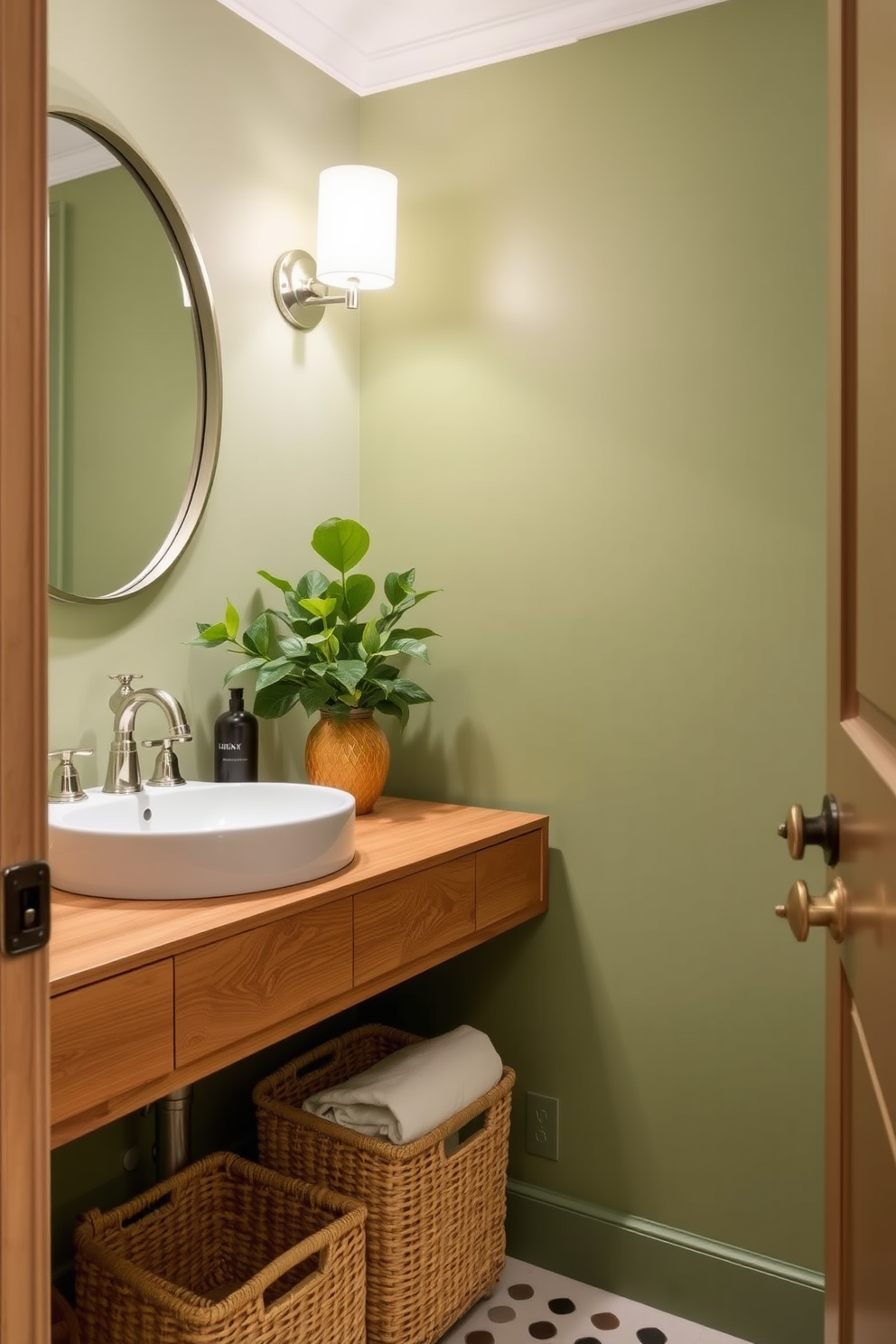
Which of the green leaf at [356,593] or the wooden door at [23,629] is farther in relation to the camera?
the green leaf at [356,593]

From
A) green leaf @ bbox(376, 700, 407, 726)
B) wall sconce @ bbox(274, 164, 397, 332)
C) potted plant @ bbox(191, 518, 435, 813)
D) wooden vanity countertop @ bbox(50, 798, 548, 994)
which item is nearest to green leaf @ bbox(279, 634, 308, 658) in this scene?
potted plant @ bbox(191, 518, 435, 813)

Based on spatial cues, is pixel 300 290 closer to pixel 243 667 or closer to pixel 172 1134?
pixel 243 667

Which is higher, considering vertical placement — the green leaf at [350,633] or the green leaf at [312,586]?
the green leaf at [312,586]

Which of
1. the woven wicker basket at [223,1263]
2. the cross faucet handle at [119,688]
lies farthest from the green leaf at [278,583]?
the woven wicker basket at [223,1263]

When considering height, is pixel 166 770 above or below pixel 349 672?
below

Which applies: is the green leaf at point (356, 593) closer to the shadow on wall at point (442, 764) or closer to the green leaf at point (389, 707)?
the green leaf at point (389, 707)

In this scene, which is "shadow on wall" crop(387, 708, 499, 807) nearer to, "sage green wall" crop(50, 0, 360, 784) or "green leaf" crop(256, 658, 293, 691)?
"sage green wall" crop(50, 0, 360, 784)

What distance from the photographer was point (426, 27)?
221 cm

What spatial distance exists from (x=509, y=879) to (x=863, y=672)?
1.35 meters

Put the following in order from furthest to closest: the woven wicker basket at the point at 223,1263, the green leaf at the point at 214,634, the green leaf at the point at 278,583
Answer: the green leaf at the point at 278,583 → the green leaf at the point at 214,634 → the woven wicker basket at the point at 223,1263

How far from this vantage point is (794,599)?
6.40 ft

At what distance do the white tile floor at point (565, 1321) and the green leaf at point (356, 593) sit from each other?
1.31 meters

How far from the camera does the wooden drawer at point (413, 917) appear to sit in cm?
165

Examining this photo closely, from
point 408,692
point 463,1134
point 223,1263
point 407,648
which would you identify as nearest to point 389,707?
point 408,692
